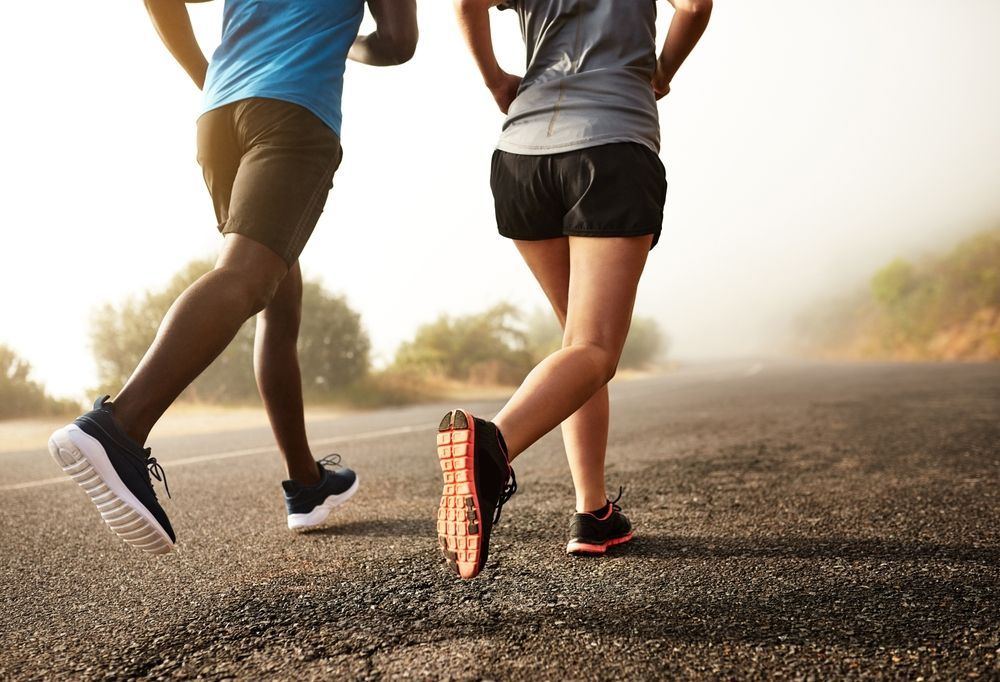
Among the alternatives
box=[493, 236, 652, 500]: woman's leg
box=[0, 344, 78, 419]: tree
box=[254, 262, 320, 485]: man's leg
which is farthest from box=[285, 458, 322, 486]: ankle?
box=[0, 344, 78, 419]: tree

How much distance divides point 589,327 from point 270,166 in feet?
2.98

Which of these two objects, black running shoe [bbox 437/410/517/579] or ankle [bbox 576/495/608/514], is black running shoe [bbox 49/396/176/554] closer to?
black running shoe [bbox 437/410/517/579]

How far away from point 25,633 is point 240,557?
623mm

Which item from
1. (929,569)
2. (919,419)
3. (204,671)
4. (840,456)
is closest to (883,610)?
(929,569)

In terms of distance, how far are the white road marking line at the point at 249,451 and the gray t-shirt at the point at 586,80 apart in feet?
9.25

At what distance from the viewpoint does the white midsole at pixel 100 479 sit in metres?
1.54

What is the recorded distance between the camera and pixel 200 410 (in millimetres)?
11430

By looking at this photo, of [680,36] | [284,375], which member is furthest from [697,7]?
[284,375]

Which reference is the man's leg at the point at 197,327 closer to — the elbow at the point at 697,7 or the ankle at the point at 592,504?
the ankle at the point at 592,504

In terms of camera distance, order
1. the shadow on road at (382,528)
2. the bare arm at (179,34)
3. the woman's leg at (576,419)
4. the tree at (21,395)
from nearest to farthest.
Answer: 1. the woman's leg at (576,419)
2. the bare arm at (179,34)
3. the shadow on road at (382,528)
4. the tree at (21,395)

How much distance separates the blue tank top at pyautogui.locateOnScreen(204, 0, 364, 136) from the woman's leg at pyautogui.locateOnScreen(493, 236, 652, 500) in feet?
2.71

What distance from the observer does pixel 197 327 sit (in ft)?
5.69

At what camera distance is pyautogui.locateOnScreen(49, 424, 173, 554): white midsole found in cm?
154

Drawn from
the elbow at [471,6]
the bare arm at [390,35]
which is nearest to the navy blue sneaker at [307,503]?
the bare arm at [390,35]
